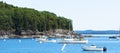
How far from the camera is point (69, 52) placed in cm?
10388

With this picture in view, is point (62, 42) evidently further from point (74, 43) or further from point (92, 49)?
point (92, 49)

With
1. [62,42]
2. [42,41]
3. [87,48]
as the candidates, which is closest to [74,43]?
[62,42]

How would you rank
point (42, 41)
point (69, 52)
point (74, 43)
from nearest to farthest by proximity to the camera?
point (69, 52) < point (74, 43) < point (42, 41)

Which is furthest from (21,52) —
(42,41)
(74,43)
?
(42,41)

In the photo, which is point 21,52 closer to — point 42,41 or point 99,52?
point 99,52

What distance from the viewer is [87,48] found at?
359ft

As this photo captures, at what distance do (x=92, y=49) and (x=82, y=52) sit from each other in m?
3.37

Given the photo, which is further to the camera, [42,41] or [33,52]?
[42,41]

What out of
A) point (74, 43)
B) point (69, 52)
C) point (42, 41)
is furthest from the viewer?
point (42, 41)

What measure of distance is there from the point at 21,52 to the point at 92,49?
12307mm

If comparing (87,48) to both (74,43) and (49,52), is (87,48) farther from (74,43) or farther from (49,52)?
(74,43)

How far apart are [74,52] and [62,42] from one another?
48.5m

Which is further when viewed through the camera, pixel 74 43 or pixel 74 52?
pixel 74 43

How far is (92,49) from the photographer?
108438 mm
